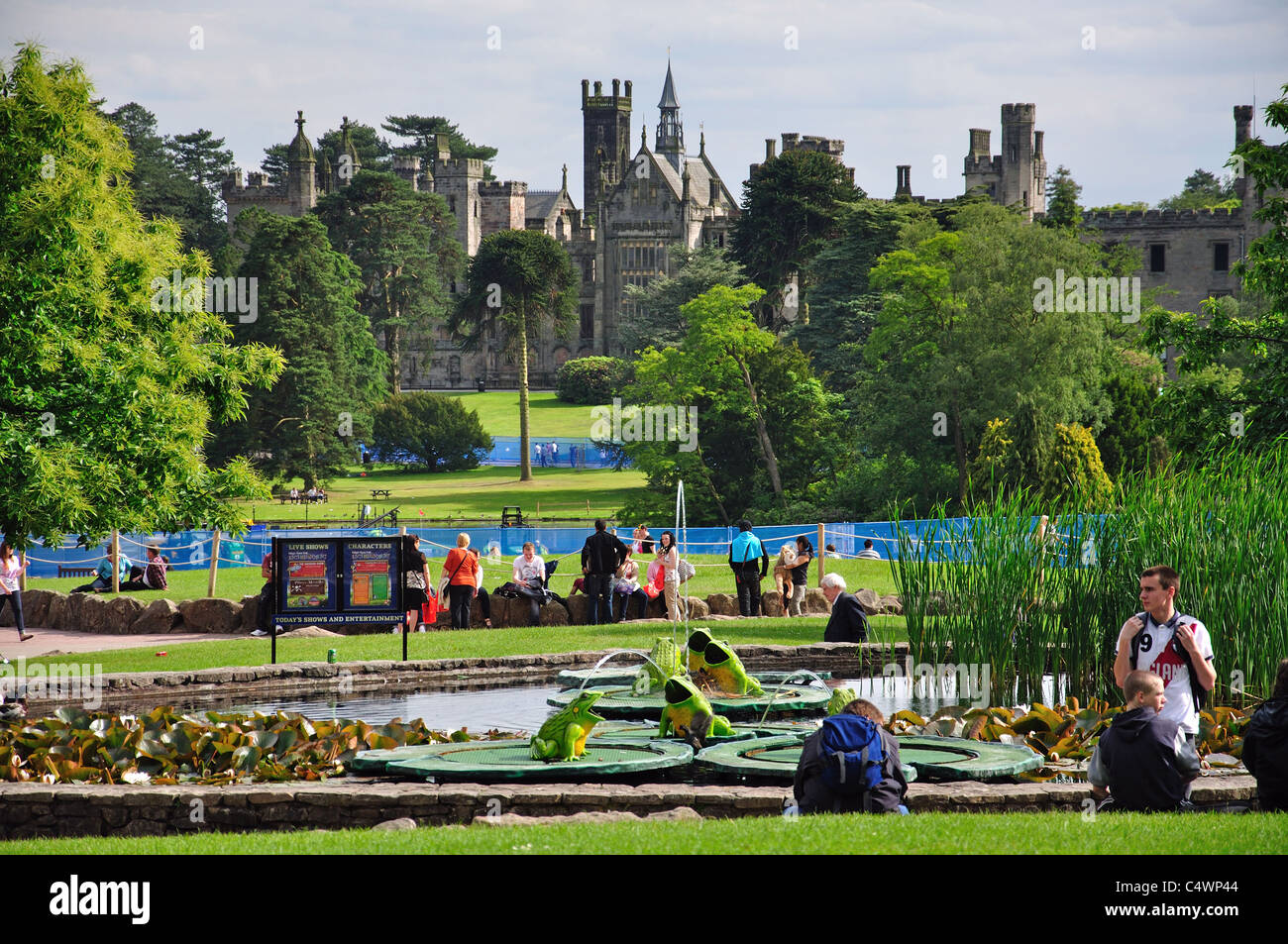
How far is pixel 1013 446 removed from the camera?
39.5 meters

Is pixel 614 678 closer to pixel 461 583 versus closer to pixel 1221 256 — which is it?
pixel 461 583

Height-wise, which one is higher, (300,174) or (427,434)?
(300,174)

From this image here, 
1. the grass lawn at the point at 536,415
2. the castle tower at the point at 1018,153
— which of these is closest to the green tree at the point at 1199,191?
the castle tower at the point at 1018,153

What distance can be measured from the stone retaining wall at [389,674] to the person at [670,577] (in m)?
2.48

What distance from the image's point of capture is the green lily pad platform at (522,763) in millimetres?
9961

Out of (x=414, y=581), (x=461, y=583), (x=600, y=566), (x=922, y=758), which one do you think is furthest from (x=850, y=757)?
(x=461, y=583)

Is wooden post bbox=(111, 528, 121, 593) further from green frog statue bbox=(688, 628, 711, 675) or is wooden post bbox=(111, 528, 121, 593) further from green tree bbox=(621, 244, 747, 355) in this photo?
green tree bbox=(621, 244, 747, 355)

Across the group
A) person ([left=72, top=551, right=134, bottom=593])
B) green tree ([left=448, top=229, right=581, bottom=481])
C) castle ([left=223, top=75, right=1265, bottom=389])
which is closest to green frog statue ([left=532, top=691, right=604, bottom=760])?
person ([left=72, top=551, right=134, bottom=593])

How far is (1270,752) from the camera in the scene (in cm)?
806

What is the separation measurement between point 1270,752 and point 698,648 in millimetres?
6090

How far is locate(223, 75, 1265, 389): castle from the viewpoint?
75.9 m

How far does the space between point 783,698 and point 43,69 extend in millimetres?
11754
